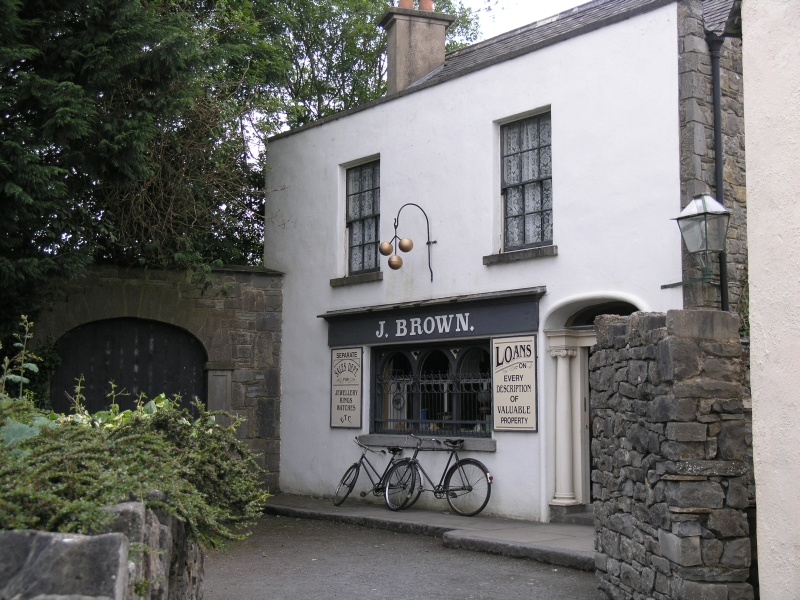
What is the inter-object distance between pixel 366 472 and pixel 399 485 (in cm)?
83

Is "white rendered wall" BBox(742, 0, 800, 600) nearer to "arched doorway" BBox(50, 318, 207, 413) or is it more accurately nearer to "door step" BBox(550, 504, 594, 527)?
"door step" BBox(550, 504, 594, 527)

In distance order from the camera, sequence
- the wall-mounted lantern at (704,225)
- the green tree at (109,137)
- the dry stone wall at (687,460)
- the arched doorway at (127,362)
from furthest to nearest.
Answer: the arched doorway at (127,362) → the green tree at (109,137) → the wall-mounted lantern at (704,225) → the dry stone wall at (687,460)

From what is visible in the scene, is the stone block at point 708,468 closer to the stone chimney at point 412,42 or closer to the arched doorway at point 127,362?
the arched doorway at point 127,362

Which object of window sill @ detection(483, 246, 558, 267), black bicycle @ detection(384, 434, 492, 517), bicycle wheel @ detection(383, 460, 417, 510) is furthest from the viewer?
bicycle wheel @ detection(383, 460, 417, 510)

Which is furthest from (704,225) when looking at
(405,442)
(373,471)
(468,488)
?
(373,471)

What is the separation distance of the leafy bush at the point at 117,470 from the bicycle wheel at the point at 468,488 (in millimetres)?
5509

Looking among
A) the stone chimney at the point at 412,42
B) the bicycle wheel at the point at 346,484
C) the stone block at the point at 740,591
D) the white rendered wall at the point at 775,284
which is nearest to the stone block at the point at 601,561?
the stone block at the point at 740,591

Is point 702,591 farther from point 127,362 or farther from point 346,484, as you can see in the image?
point 127,362

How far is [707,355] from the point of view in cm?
687

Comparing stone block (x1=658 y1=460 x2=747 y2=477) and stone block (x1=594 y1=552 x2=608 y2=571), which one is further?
stone block (x1=594 y1=552 x2=608 y2=571)

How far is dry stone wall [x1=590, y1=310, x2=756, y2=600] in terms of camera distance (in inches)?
259

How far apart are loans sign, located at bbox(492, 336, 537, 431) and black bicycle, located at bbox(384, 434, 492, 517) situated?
694 mm

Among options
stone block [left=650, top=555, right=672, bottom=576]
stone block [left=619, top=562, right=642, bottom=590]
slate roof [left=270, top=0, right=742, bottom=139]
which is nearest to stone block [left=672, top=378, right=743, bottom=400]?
stone block [left=650, top=555, right=672, bottom=576]

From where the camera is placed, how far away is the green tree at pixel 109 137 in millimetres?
10781
